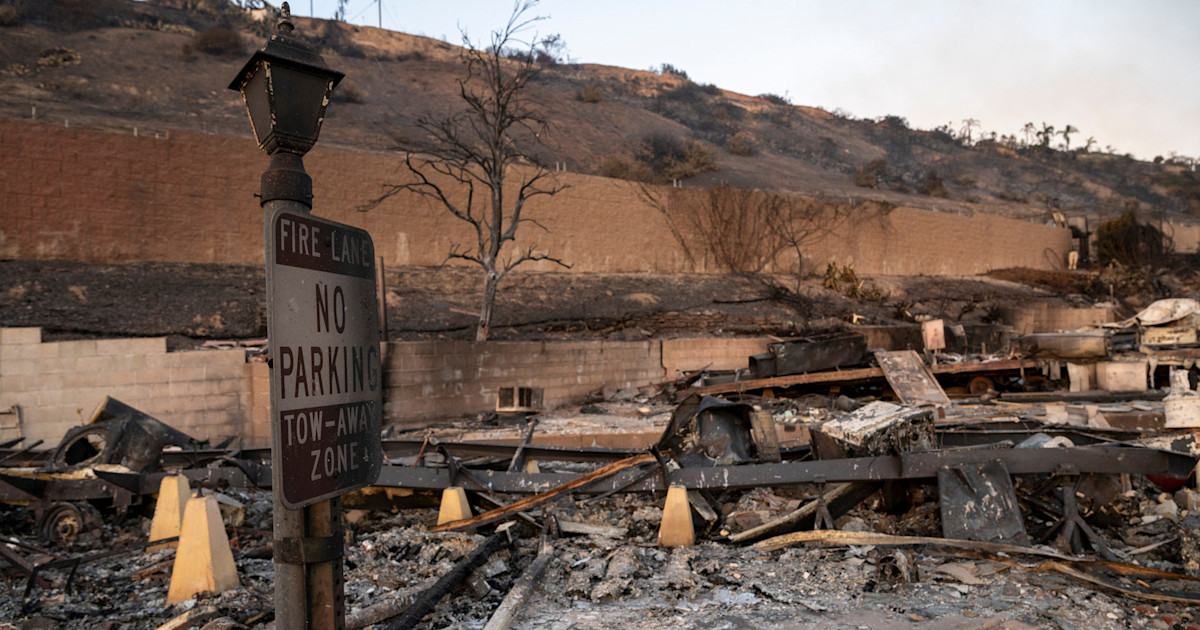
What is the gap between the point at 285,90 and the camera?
2.42 m

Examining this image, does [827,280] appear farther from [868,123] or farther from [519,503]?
[868,123]

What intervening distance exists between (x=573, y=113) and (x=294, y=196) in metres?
41.0

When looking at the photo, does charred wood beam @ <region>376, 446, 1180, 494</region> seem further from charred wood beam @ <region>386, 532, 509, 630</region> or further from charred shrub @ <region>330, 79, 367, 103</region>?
charred shrub @ <region>330, 79, 367, 103</region>

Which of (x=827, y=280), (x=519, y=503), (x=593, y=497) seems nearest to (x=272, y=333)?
(x=519, y=503)

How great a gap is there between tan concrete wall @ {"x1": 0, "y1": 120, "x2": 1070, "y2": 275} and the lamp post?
15.2m

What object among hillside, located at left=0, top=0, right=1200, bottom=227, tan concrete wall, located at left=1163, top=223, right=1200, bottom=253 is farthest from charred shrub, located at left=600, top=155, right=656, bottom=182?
tan concrete wall, located at left=1163, top=223, right=1200, bottom=253

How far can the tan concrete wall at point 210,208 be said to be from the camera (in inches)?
561

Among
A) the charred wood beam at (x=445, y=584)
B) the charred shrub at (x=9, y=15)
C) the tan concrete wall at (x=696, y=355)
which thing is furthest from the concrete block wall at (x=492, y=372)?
the charred shrub at (x=9, y=15)

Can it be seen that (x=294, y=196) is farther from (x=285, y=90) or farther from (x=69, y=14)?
(x=69, y=14)

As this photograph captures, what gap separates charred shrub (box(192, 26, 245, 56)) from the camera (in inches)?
1314

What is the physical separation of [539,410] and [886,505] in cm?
776

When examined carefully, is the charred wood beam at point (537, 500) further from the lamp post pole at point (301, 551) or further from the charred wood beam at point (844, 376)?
the charred wood beam at point (844, 376)

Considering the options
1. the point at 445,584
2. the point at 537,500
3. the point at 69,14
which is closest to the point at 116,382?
the point at 537,500

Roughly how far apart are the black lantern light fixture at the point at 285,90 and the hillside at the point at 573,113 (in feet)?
76.3
